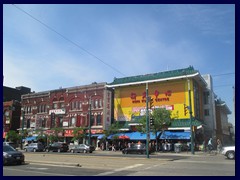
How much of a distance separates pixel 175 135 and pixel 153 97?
9088 mm

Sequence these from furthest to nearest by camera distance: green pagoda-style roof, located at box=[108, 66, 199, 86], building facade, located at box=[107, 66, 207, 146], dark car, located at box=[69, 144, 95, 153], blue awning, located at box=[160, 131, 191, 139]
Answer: green pagoda-style roof, located at box=[108, 66, 199, 86] → building facade, located at box=[107, 66, 207, 146] → blue awning, located at box=[160, 131, 191, 139] → dark car, located at box=[69, 144, 95, 153]

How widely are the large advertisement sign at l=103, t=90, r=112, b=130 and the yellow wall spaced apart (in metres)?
1.06

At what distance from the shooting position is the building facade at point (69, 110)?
173 ft

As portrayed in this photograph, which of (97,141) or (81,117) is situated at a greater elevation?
(81,117)

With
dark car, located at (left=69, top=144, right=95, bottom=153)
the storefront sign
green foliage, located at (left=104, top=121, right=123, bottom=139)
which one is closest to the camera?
dark car, located at (left=69, top=144, right=95, bottom=153)

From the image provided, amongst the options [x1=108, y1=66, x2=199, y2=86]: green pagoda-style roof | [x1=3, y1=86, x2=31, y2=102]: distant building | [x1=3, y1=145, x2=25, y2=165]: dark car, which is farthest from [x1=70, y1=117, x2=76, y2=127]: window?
[x1=3, y1=145, x2=25, y2=165]: dark car

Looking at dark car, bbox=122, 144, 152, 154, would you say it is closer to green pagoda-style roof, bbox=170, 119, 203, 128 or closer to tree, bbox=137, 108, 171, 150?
tree, bbox=137, 108, 171, 150

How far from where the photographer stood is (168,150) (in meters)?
41.6

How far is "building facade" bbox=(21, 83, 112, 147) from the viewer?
52.6m

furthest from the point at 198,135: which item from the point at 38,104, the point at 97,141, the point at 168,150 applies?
the point at 38,104

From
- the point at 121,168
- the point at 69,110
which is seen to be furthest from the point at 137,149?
the point at 69,110

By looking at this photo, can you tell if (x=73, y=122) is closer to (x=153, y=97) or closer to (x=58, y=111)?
(x=58, y=111)
